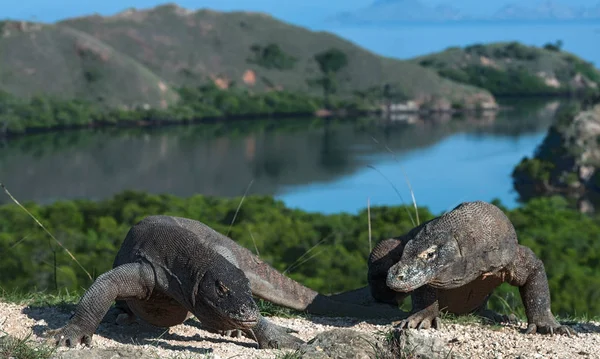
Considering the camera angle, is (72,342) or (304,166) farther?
(304,166)

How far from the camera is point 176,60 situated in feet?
503

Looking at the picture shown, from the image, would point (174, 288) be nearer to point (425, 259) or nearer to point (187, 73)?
point (425, 259)

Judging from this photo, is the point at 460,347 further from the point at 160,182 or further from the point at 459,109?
the point at 459,109

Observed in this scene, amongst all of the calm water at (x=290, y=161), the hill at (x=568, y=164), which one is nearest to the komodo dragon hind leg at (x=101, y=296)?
the calm water at (x=290, y=161)

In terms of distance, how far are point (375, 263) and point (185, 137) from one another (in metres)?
103

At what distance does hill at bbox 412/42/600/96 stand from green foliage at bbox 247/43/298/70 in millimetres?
34492

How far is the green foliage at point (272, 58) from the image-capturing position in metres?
156

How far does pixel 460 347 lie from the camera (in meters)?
6.59

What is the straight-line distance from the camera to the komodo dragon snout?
6.65 m

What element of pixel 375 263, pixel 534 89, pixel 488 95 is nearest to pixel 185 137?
pixel 488 95

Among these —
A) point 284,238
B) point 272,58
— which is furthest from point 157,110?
point 284,238

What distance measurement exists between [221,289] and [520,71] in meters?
181

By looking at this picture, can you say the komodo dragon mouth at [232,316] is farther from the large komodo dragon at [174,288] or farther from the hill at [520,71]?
the hill at [520,71]

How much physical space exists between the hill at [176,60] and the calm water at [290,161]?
1481 centimetres
